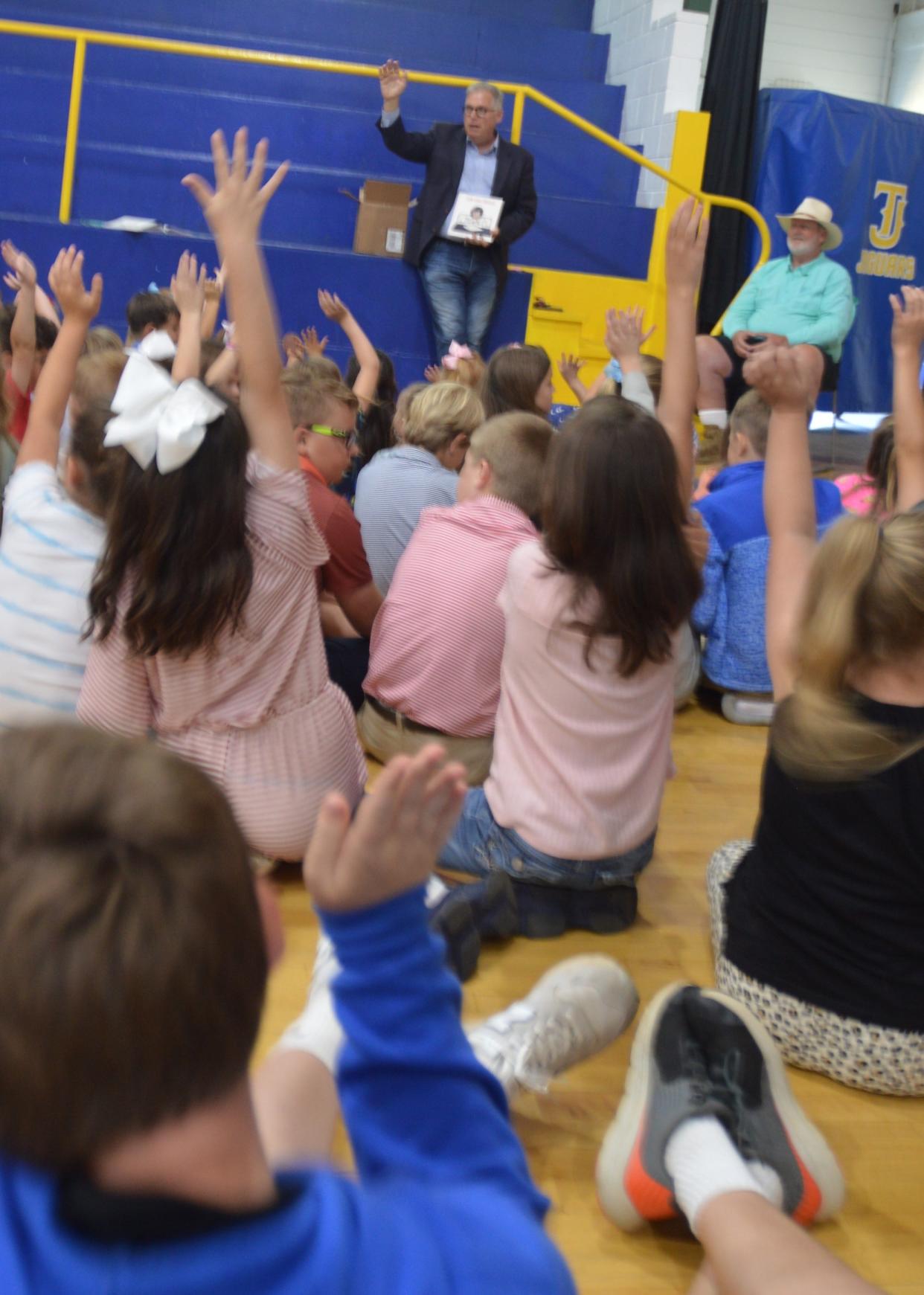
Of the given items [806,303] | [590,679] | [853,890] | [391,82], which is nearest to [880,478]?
[590,679]

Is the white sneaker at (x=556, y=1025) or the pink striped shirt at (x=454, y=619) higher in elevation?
the pink striped shirt at (x=454, y=619)

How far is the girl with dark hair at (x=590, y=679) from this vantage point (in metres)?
2.01

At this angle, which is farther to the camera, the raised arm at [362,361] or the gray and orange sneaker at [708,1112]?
the raised arm at [362,361]

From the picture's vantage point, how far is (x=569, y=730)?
210 cm

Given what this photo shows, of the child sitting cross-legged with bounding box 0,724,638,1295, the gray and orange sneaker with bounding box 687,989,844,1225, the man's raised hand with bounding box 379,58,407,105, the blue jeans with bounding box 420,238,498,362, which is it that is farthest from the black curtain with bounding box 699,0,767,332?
the child sitting cross-legged with bounding box 0,724,638,1295

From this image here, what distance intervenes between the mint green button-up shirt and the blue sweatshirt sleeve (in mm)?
5495

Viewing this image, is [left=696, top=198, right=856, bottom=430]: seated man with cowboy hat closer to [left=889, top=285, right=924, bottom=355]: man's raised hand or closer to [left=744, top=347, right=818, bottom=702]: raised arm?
[left=889, top=285, right=924, bottom=355]: man's raised hand

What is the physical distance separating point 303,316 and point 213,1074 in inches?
236

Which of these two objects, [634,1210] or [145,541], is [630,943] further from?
[145,541]

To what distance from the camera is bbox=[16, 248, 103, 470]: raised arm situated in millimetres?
2238

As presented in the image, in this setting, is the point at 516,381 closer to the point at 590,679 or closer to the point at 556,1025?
the point at 590,679

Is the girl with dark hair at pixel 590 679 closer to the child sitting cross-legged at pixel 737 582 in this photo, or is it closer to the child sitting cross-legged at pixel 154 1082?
the child sitting cross-legged at pixel 737 582

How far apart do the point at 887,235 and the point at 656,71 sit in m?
1.79

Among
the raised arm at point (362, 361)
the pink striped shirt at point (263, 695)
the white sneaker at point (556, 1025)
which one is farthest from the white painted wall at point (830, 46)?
the white sneaker at point (556, 1025)
